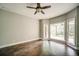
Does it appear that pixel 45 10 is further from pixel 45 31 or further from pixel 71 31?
pixel 71 31

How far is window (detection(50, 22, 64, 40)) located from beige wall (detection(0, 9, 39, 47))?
360mm

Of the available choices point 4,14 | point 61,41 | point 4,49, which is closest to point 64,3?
point 61,41

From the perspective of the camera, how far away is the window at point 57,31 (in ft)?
6.34

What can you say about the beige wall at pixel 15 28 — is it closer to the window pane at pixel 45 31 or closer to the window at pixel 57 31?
the window pane at pixel 45 31

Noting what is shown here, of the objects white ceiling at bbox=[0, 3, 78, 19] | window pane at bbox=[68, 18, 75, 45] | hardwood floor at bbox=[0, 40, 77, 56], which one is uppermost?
white ceiling at bbox=[0, 3, 78, 19]

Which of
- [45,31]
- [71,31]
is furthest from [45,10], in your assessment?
[71,31]

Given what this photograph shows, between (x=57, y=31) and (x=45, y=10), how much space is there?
55cm

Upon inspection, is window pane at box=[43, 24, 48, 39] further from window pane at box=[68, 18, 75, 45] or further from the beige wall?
window pane at box=[68, 18, 75, 45]

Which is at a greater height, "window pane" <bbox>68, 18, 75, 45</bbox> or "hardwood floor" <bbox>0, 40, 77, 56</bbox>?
"window pane" <bbox>68, 18, 75, 45</bbox>

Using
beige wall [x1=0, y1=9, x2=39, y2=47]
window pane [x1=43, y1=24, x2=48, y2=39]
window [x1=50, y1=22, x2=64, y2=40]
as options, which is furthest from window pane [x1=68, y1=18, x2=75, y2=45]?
beige wall [x1=0, y1=9, x2=39, y2=47]

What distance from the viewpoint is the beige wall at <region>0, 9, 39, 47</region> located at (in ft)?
6.23

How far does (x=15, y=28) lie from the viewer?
192 centimetres

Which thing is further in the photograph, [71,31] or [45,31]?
[45,31]

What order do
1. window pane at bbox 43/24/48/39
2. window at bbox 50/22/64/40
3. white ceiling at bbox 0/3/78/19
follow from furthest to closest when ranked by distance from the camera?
window pane at bbox 43/24/48/39
window at bbox 50/22/64/40
white ceiling at bbox 0/3/78/19
